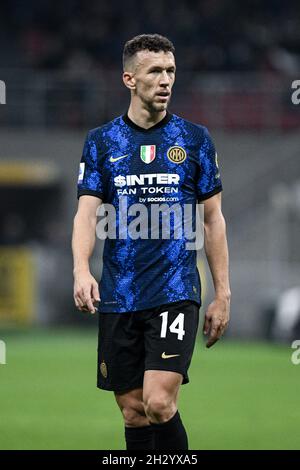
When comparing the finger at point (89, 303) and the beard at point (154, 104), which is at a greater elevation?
the beard at point (154, 104)

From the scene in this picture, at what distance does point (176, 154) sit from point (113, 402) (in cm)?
513

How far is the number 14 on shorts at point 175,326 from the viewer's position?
6.15m

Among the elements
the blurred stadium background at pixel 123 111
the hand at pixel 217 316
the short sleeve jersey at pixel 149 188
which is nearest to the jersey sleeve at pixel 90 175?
the short sleeve jersey at pixel 149 188

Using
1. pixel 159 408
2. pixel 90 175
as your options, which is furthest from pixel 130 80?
pixel 159 408

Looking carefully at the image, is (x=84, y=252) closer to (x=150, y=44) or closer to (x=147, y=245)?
(x=147, y=245)

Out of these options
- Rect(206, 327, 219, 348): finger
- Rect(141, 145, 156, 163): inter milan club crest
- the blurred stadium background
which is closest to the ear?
Rect(141, 145, 156, 163): inter milan club crest

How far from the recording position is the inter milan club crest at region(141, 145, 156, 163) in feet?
20.6

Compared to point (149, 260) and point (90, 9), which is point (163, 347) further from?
point (90, 9)

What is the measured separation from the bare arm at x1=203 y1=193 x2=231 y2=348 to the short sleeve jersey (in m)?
0.08

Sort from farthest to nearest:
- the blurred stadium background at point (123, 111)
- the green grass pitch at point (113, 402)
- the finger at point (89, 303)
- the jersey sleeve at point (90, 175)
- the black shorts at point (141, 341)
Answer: the blurred stadium background at point (123, 111) → the green grass pitch at point (113, 402) → the jersey sleeve at point (90, 175) → the black shorts at point (141, 341) → the finger at point (89, 303)

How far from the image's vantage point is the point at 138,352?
628cm

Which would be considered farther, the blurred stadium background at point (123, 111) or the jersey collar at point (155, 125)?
the blurred stadium background at point (123, 111)

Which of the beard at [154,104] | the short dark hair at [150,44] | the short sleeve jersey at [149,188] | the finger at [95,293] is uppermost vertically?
the short dark hair at [150,44]

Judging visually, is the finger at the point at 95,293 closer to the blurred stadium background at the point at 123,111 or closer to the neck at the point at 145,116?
the neck at the point at 145,116
